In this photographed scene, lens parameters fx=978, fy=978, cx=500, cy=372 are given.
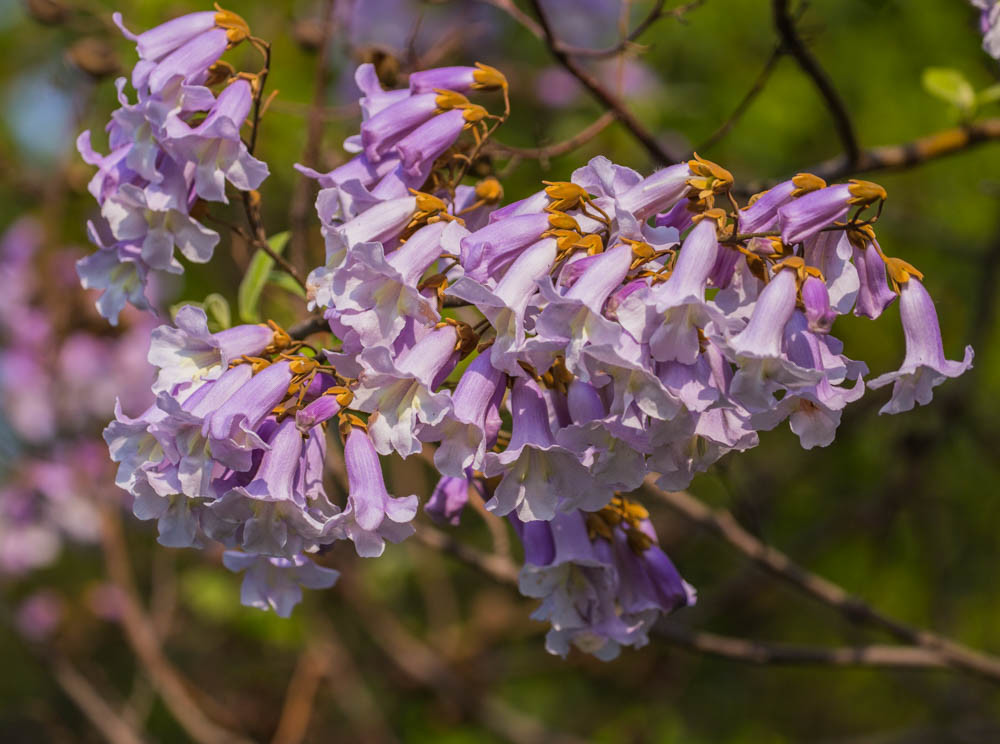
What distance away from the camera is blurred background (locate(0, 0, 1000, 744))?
4.50 m

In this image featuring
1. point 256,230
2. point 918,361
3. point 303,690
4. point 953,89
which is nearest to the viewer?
point 918,361

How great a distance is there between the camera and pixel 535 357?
143cm

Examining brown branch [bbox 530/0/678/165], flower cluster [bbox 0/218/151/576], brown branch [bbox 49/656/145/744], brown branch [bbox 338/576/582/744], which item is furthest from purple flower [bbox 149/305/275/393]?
flower cluster [bbox 0/218/151/576]

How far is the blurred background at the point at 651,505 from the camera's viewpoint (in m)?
4.50

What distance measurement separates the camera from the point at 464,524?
17.9 feet

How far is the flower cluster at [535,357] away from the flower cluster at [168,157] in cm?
24

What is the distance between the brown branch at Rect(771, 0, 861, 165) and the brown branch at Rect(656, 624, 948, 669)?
145 centimetres

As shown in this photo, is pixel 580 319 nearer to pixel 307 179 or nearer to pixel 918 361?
pixel 918 361

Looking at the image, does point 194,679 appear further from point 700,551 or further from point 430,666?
point 700,551

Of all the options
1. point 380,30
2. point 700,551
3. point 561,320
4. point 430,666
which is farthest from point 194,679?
point 561,320

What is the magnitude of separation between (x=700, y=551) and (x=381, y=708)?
2539mm

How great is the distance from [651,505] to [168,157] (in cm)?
263

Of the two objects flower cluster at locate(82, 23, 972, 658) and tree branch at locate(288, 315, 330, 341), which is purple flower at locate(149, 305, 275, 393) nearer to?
flower cluster at locate(82, 23, 972, 658)

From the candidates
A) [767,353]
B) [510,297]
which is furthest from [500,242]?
[767,353]
